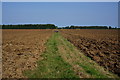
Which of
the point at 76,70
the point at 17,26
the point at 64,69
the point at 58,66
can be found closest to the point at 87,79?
the point at 76,70

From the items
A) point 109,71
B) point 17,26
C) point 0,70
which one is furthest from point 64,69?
point 17,26

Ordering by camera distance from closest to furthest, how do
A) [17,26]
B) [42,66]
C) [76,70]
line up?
[76,70] → [42,66] → [17,26]

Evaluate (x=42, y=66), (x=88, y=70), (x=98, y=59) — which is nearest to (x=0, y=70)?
(x=42, y=66)

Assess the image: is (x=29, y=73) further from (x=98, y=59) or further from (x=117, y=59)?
(x=117, y=59)

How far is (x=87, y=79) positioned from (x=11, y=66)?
376 cm

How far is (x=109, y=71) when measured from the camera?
7184 mm

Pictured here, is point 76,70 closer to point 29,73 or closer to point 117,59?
point 29,73

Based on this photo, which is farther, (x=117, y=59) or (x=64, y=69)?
(x=117, y=59)

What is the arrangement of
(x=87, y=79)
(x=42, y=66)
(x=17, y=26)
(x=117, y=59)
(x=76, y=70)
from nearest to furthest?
(x=87, y=79)
(x=76, y=70)
(x=42, y=66)
(x=117, y=59)
(x=17, y=26)

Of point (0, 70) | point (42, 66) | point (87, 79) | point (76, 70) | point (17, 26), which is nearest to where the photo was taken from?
point (87, 79)

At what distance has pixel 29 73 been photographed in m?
6.04

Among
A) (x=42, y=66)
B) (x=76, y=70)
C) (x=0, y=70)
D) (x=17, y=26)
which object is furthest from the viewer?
(x=17, y=26)

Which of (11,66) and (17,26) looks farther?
(17,26)

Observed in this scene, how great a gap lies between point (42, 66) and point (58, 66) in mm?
849
